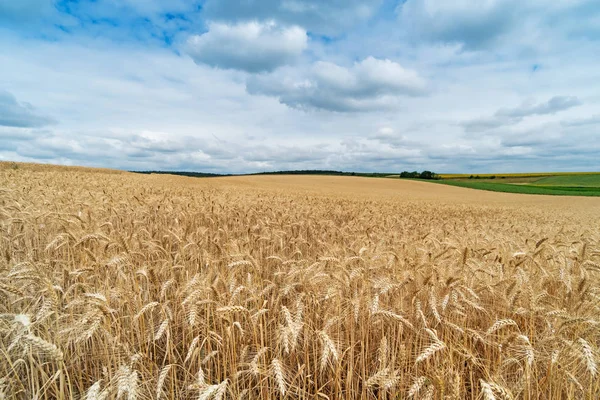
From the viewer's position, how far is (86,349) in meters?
2.48

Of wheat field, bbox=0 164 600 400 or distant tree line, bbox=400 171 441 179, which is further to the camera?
distant tree line, bbox=400 171 441 179

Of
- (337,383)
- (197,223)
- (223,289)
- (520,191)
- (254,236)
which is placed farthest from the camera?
(520,191)

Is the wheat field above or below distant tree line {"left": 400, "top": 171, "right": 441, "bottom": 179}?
below

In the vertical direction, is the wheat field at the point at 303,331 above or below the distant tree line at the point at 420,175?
below

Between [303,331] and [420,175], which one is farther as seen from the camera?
[420,175]

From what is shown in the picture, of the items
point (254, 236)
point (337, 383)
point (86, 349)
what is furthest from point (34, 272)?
point (254, 236)

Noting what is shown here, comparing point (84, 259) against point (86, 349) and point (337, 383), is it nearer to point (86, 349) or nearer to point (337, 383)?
point (86, 349)

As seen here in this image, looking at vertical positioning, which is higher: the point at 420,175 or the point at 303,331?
the point at 420,175

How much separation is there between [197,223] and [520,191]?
64.6m

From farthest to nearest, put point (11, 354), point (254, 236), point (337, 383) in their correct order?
point (254, 236) < point (11, 354) < point (337, 383)

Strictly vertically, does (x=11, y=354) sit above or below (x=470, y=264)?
below

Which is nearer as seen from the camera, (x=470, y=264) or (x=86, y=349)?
(x=86, y=349)

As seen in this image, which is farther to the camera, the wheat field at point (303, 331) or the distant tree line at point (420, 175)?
the distant tree line at point (420, 175)

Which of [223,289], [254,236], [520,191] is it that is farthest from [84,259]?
[520,191]
